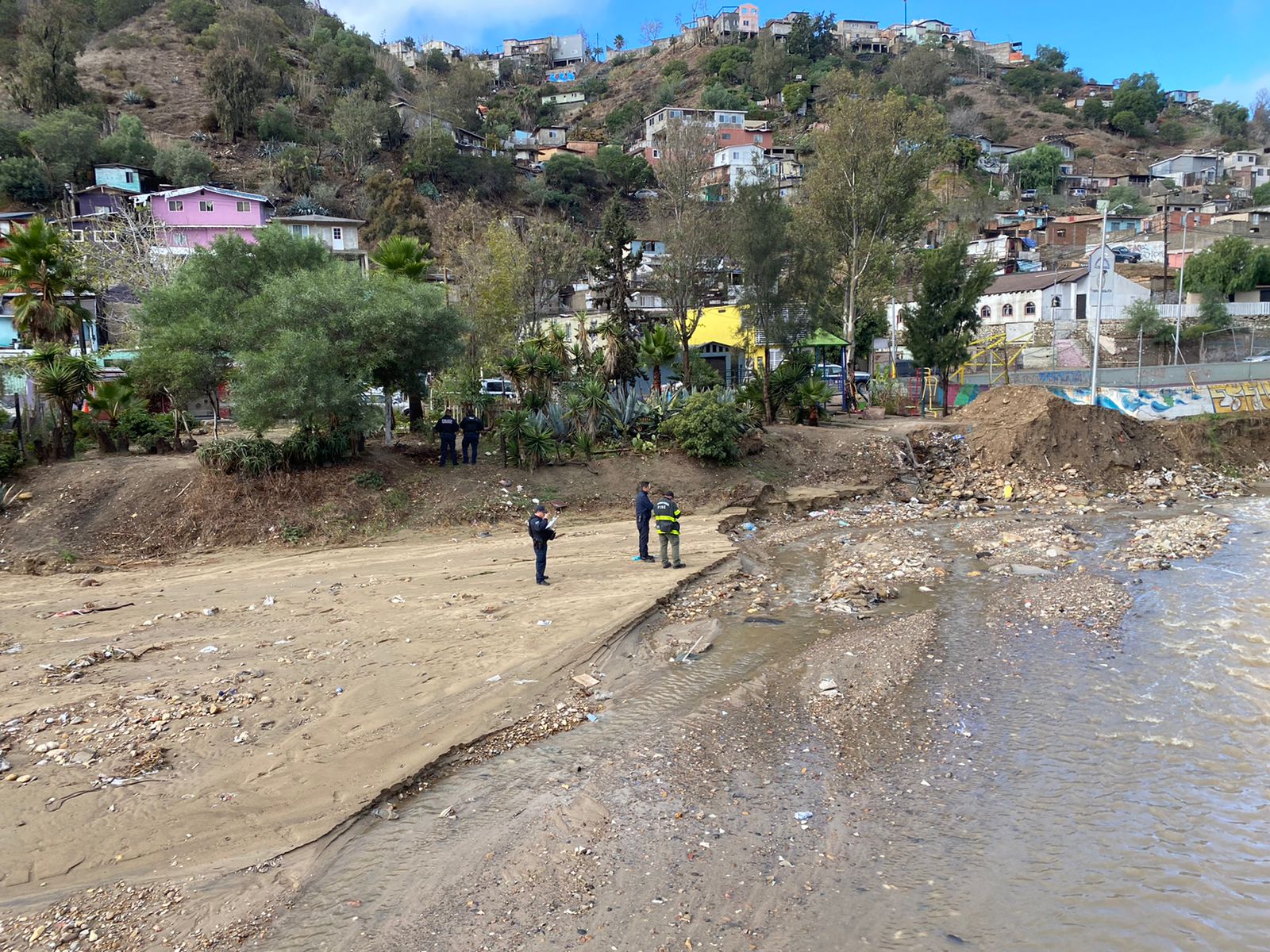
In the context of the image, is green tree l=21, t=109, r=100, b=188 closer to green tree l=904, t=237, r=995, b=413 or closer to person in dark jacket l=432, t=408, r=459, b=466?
person in dark jacket l=432, t=408, r=459, b=466

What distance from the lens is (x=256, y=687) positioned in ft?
30.0

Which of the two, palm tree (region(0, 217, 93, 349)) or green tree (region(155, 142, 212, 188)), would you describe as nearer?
palm tree (region(0, 217, 93, 349))

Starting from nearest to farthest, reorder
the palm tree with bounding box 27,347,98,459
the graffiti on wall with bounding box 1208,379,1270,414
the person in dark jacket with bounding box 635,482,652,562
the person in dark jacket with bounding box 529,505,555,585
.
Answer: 1. the person in dark jacket with bounding box 529,505,555,585
2. the person in dark jacket with bounding box 635,482,652,562
3. the palm tree with bounding box 27,347,98,459
4. the graffiti on wall with bounding box 1208,379,1270,414

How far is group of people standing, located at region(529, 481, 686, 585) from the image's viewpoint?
527 inches

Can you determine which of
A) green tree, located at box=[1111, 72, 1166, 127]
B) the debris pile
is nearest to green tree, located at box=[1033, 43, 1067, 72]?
green tree, located at box=[1111, 72, 1166, 127]

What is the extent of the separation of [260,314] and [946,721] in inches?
621

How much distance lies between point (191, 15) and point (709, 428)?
9367 cm

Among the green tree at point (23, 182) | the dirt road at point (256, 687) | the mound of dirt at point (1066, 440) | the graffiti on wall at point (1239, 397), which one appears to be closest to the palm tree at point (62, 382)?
the dirt road at point (256, 687)

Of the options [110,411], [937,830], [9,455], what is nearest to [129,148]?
[110,411]

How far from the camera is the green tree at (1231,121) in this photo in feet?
398

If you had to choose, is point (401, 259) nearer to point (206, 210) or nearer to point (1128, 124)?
point (206, 210)

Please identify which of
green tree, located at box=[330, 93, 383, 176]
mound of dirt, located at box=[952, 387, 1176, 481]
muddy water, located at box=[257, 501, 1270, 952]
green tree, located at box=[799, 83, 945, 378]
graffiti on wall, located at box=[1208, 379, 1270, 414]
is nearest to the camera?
muddy water, located at box=[257, 501, 1270, 952]

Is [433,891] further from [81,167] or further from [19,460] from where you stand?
[81,167]

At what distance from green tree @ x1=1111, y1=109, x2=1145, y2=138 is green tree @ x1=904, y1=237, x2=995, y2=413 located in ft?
371
